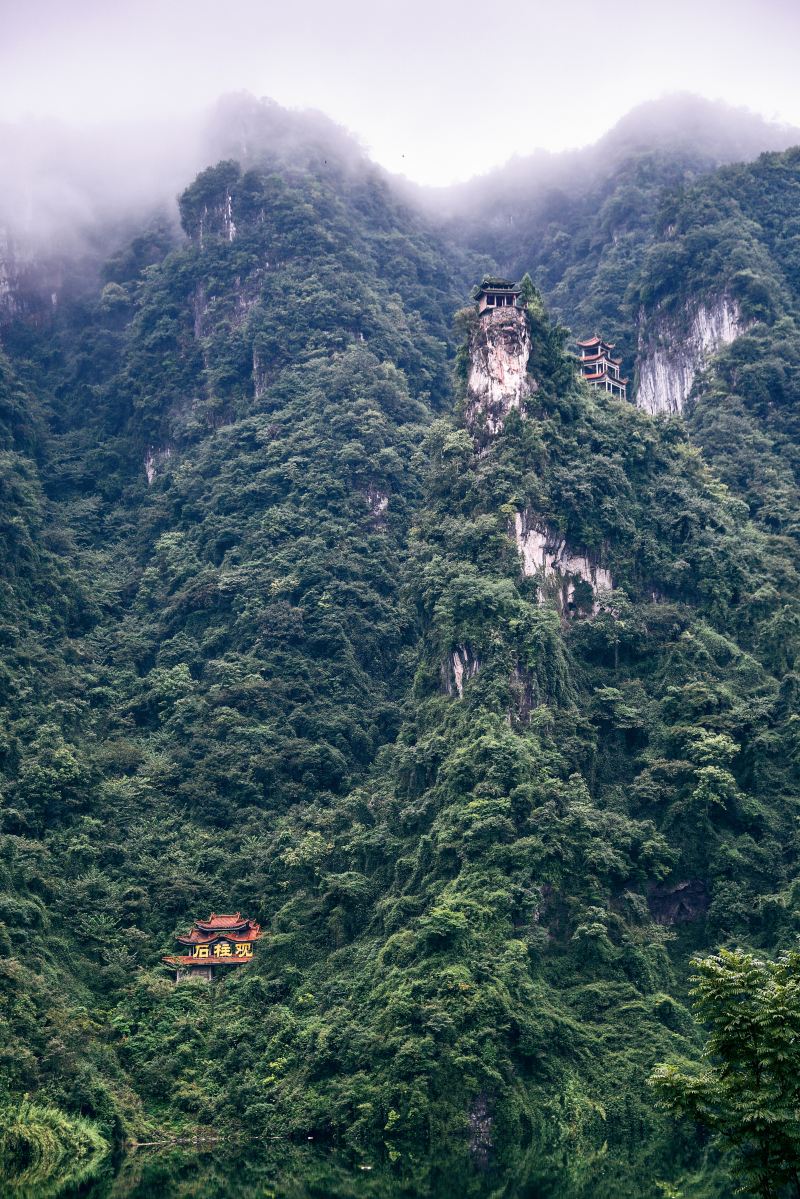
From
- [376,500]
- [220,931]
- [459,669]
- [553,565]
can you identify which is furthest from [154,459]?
[220,931]

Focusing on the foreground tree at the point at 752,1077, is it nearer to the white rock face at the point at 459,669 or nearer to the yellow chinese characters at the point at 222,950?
the yellow chinese characters at the point at 222,950

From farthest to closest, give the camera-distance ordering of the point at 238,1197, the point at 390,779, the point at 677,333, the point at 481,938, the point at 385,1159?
the point at 677,333, the point at 390,779, the point at 481,938, the point at 385,1159, the point at 238,1197

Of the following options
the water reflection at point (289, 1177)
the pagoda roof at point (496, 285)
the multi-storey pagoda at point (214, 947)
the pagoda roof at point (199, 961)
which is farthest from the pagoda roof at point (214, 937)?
the pagoda roof at point (496, 285)

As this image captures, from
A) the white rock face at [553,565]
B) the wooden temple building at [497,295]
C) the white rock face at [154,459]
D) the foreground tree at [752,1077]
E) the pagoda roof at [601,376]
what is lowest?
the foreground tree at [752,1077]

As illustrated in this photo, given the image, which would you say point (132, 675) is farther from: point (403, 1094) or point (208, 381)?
point (403, 1094)

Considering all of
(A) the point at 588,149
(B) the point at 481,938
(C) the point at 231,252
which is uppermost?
(A) the point at 588,149

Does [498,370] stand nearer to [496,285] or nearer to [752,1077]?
[496,285]

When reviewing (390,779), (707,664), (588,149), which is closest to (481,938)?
(390,779)
